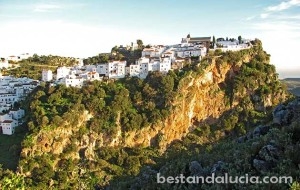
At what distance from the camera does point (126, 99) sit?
49.1 m

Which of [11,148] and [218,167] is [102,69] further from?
[218,167]

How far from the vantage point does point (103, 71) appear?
56.6m

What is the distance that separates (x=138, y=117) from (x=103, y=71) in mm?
11252

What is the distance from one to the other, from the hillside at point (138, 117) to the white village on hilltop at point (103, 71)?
1.79 meters

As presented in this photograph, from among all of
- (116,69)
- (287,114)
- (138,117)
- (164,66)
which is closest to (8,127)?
(138,117)

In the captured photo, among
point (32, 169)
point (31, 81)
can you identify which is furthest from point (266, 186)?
→ point (31, 81)

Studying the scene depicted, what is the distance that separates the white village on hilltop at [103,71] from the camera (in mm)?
52000

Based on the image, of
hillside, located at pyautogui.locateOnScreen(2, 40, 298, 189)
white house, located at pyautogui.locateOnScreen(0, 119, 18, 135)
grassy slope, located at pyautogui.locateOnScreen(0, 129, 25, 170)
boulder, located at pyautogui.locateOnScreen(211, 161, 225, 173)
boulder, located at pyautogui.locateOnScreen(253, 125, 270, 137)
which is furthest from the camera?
white house, located at pyautogui.locateOnScreen(0, 119, 18, 135)

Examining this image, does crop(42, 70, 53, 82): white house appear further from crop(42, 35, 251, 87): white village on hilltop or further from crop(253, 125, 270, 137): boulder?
crop(253, 125, 270, 137): boulder

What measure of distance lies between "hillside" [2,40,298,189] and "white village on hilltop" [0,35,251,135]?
1.79 meters

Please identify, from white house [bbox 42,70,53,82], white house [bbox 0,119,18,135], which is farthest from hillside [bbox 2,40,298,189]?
white house [bbox 42,70,53,82]

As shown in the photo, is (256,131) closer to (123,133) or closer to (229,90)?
(123,133)

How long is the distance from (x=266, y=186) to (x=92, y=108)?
39.2 metres

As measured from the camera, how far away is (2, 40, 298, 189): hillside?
42.5 m
